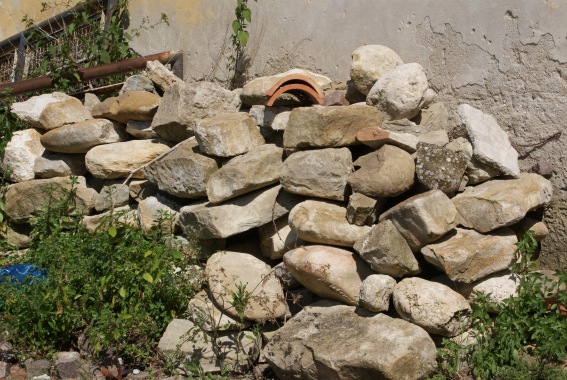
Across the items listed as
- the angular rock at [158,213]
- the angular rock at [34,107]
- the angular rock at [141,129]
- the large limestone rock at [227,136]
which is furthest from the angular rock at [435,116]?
the angular rock at [34,107]

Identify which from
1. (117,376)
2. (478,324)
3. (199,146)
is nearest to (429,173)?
(478,324)

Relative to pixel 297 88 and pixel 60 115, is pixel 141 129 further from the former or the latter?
pixel 297 88

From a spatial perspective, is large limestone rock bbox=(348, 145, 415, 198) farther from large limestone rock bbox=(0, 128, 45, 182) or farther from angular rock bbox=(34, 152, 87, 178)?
large limestone rock bbox=(0, 128, 45, 182)

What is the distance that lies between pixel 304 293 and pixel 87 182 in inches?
104

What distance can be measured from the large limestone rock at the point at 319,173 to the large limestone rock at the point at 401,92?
0.45m

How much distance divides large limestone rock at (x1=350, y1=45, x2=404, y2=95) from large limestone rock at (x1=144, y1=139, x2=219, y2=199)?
1.15 metres

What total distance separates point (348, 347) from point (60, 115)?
3.68m

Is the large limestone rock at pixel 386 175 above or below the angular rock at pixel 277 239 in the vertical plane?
above

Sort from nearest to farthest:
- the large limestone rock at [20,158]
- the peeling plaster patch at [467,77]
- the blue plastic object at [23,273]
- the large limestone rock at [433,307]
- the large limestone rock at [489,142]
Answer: the large limestone rock at [433,307] → the large limestone rock at [489,142] → the peeling plaster patch at [467,77] → the blue plastic object at [23,273] → the large limestone rock at [20,158]

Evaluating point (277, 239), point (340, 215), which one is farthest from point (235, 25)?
point (340, 215)

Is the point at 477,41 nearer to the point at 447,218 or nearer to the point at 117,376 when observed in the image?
the point at 447,218

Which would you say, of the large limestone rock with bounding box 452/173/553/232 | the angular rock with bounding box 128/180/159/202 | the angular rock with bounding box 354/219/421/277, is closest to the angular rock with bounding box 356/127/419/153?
the large limestone rock with bounding box 452/173/553/232

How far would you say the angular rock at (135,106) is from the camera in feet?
21.3

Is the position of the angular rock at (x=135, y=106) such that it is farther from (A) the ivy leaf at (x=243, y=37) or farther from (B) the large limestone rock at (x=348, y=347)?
(B) the large limestone rock at (x=348, y=347)
